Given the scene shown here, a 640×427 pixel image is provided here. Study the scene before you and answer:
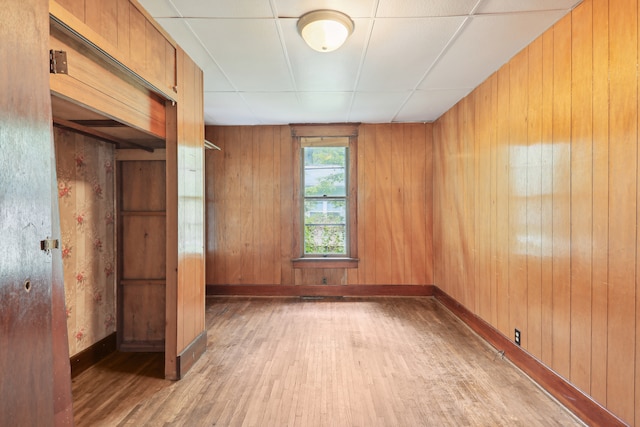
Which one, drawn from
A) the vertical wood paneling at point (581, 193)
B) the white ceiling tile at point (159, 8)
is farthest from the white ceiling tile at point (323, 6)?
the vertical wood paneling at point (581, 193)


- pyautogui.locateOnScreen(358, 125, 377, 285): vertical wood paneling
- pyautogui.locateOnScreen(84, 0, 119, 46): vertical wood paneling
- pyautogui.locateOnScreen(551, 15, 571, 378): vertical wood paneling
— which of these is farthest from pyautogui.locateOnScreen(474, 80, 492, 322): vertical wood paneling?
pyautogui.locateOnScreen(84, 0, 119, 46): vertical wood paneling

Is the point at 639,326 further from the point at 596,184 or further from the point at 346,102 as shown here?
the point at 346,102

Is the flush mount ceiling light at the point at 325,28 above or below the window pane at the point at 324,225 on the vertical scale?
above

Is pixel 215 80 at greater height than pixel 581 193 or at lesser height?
greater

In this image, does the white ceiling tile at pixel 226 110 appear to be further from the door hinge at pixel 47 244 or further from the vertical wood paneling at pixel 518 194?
the door hinge at pixel 47 244

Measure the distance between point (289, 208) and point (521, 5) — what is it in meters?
3.42

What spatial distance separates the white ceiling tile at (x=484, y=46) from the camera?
2.04m

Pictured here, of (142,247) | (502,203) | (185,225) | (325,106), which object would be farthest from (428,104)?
(142,247)

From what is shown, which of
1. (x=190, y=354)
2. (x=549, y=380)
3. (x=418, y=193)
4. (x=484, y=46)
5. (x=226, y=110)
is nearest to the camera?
(x=549, y=380)

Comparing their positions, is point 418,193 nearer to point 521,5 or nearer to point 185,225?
point 521,5

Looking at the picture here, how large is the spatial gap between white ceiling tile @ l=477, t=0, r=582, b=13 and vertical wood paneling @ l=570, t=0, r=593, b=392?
96 mm

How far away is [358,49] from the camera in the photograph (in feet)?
7.91

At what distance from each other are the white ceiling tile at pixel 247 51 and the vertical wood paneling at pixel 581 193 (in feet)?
6.19

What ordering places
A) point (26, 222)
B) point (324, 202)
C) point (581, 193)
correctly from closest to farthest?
1. point (26, 222)
2. point (581, 193)
3. point (324, 202)
